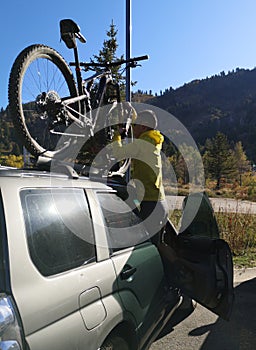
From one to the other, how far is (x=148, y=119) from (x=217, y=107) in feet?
587

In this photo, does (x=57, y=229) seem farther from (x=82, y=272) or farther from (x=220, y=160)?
(x=220, y=160)

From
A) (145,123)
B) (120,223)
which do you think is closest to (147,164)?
(145,123)

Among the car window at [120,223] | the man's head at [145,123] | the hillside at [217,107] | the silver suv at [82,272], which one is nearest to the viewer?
the silver suv at [82,272]

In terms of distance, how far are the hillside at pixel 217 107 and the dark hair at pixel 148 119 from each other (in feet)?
370

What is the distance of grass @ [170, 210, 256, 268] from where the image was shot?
931cm

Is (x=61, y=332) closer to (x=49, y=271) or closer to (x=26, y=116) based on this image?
(x=49, y=271)

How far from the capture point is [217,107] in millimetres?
176750

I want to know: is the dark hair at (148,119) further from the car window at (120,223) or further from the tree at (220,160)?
the tree at (220,160)

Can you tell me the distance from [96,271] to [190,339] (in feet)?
7.94

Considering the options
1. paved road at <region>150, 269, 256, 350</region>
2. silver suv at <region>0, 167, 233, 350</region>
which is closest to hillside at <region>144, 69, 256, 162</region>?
paved road at <region>150, 269, 256, 350</region>

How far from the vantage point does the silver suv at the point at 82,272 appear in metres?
2.00

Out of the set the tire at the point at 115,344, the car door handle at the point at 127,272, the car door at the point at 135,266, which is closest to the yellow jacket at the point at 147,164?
the car door at the point at 135,266

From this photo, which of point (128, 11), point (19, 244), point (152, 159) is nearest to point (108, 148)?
point (152, 159)

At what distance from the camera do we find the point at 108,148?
5.07m
